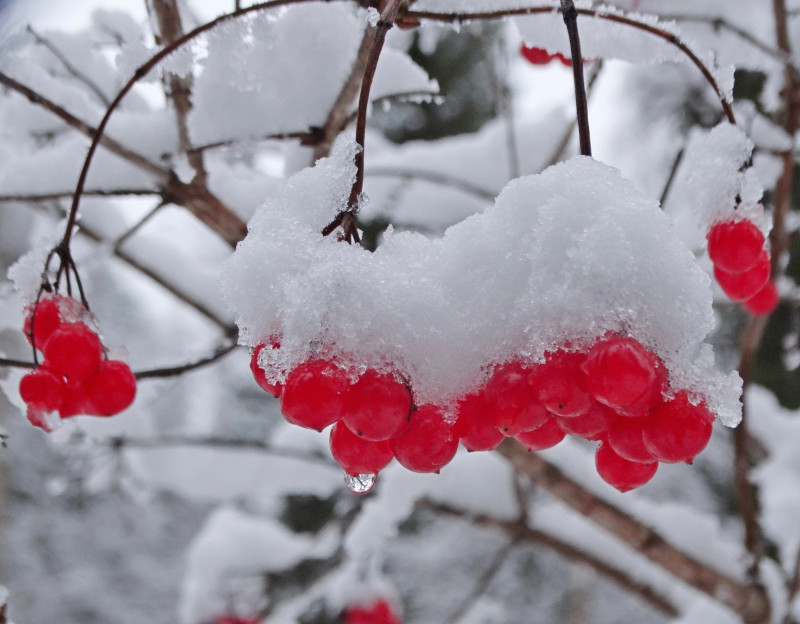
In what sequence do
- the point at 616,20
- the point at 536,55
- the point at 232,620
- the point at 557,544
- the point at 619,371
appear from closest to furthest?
1. the point at 619,371
2. the point at 616,20
3. the point at 536,55
4. the point at 557,544
5. the point at 232,620

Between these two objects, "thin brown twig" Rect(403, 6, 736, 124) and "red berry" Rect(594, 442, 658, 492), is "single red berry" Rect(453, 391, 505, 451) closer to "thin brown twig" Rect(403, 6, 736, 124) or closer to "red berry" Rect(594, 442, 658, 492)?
"red berry" Rect(594, 442, 658, 492)

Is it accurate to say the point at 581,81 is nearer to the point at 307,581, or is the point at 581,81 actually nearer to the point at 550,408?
the point at 550,408

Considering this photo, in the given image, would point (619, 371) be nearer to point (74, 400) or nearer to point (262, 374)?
point (262, 374)

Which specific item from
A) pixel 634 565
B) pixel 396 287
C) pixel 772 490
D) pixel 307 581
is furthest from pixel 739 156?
pixel 307 581

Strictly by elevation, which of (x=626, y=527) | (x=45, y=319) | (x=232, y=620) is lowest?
(x=626, y=527)

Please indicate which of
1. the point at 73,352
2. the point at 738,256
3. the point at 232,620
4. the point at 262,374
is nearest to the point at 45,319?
the point at 73,352

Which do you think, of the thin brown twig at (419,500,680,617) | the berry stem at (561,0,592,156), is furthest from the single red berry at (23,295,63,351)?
the thin brown twig at (419,500,680,617)

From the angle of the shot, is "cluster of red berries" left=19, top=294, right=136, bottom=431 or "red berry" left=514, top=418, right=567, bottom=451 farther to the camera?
"cluster of red berries" left=19, top=294, right=136, bottom=431

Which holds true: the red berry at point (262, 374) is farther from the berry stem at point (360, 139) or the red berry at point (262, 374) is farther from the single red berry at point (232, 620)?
the single red berry at point (232, 620)
